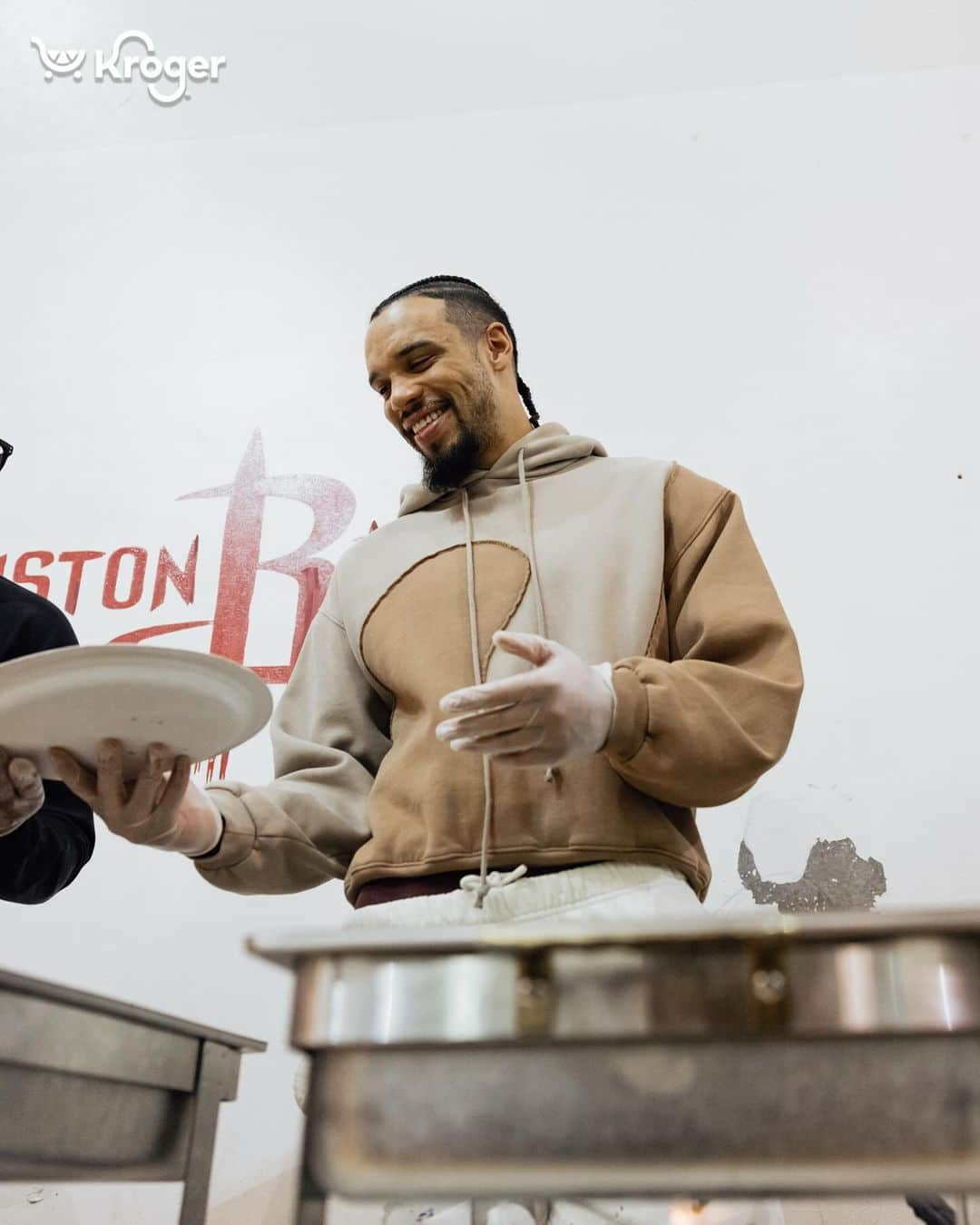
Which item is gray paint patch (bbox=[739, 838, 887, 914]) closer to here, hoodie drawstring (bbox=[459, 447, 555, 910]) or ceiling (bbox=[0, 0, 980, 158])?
hoodie drawstring (bbox=[459, 447, 555, 910])

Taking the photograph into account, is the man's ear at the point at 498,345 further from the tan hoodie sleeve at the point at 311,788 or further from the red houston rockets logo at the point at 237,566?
the red houston rockets logo at the point at 237,566

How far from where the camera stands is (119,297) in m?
2.79

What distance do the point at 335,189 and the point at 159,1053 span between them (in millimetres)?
2183

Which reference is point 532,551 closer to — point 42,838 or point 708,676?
point 708,676

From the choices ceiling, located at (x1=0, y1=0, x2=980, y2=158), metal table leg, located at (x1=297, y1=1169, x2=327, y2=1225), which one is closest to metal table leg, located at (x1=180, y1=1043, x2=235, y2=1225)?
metal table leg, located at (x1=297, y1=1169, x2=327, y2=1225)

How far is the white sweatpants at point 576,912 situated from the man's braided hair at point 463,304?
69cm

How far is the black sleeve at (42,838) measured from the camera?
5.04 ft

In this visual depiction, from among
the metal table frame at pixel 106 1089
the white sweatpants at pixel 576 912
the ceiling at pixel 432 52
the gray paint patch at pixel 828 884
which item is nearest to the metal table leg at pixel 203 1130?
the metal table frame at pixel 106 1089

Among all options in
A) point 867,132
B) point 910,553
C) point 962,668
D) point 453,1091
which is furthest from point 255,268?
point 453,1091

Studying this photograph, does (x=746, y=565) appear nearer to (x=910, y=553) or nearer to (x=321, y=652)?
(x=321, y=652)

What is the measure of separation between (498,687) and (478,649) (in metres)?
0.36

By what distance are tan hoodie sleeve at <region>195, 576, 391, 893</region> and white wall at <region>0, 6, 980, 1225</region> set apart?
78cm

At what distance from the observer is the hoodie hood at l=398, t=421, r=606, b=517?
4.85 feet

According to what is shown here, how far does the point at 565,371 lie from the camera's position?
2.46 meters
